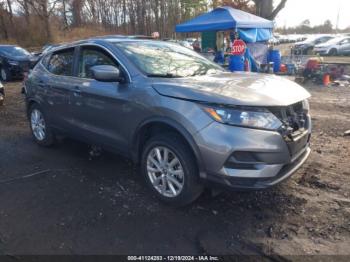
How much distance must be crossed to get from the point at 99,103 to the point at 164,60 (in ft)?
3.11

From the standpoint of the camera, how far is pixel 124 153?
13.4 feet

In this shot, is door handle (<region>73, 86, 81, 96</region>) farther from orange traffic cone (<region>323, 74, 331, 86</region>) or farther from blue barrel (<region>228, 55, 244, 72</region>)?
orange traffic cone (<region>323, 74, 331, 86</region>)

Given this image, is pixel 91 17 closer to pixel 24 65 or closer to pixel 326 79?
pixel 24 65

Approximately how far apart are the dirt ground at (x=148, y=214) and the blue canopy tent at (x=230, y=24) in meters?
8.50

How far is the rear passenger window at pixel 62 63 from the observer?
189 inches

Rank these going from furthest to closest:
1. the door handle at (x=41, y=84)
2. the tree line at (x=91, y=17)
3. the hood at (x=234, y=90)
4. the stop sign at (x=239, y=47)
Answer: the tree line at (x=91, y=17), the stop sign at (x=239, y=47), the door handle at (x=41, y=84), the hood at (x=234, y=90)

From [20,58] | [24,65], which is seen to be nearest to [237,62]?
[24,65]

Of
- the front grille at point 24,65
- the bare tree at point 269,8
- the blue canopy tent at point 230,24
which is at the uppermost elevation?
the bare tree at point 269,8

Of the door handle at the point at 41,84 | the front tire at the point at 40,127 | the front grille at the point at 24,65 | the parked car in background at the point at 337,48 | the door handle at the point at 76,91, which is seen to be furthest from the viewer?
the parked car in background at the point at 337,48

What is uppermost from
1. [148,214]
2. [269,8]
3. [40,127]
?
[269,8]

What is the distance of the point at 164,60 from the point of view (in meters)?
4.18

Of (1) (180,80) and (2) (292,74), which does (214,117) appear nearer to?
(1) (180,80)

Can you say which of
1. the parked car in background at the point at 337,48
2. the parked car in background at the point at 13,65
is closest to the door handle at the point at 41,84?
the parked car in background at the point at 13,65

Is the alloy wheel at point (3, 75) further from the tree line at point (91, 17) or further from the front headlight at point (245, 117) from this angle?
the tree line at point (91, 17)
